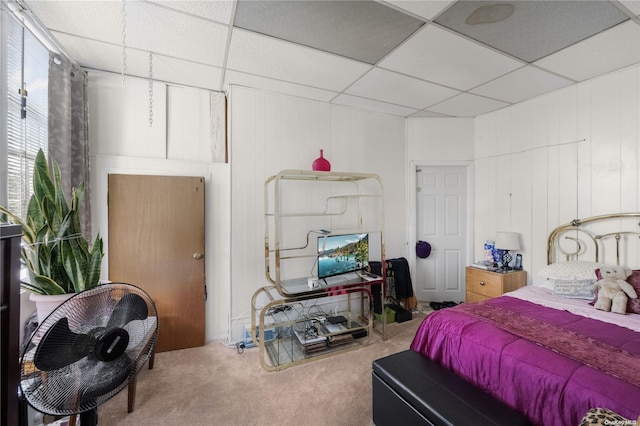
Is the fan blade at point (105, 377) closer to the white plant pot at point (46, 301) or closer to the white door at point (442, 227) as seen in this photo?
the white plant pot at point (46, 301)

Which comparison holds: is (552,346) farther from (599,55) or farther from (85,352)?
(599,55)

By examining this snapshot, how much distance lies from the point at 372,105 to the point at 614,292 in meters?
2.81

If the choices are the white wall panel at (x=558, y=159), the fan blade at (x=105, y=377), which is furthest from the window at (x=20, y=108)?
the white wall panel at (x=558, y=159)

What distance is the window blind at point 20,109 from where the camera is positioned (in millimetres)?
1668

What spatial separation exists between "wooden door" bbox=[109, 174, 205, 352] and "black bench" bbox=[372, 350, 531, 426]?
76.5 inches

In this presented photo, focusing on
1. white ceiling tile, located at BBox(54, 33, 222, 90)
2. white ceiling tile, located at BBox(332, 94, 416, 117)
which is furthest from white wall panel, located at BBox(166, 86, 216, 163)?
white ceiling tile, located at BBox(332, 94, 416, 117)

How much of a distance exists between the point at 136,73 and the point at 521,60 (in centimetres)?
346

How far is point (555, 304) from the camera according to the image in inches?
83.0

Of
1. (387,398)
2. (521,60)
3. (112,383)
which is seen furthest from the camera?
(521,60)

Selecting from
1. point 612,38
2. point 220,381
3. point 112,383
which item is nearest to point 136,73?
point 112,383

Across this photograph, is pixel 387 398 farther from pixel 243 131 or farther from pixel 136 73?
pixel 136 73

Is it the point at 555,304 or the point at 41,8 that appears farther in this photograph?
the point at 555,304

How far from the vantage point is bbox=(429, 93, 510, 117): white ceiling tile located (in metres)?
3.14

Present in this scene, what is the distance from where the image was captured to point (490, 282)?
309cm
